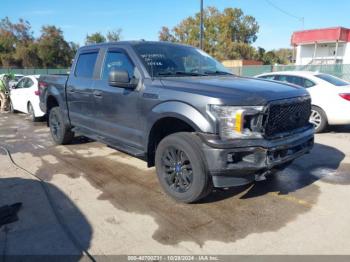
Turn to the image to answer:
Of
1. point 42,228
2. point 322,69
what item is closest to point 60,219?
point 42,228

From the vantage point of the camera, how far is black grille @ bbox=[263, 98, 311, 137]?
3.91 metres

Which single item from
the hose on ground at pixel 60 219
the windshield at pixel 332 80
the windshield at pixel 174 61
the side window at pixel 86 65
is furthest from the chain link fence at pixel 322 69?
the hose on ground at pixel 60 219

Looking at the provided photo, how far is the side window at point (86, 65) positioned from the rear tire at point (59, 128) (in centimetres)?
121

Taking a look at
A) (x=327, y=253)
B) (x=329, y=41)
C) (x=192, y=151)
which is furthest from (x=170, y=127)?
(x=329, y=41)

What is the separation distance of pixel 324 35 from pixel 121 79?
128ft

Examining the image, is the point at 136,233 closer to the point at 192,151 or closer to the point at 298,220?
the point at 192,151

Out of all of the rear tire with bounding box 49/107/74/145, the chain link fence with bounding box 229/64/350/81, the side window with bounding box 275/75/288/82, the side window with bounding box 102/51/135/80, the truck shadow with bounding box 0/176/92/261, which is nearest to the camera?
the truck shadow with bounding box 0/176/92/261

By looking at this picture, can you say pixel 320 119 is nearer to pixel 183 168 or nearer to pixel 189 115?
pixel 183 168

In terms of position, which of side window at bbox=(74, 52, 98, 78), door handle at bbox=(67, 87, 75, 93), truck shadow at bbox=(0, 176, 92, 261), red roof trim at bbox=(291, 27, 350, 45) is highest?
red roof trim at bbox=(291, 27, 350, 45)

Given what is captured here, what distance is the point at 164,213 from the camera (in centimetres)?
416

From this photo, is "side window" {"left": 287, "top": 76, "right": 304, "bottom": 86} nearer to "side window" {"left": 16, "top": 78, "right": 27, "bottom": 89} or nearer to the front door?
the front door

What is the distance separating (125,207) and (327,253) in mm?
2322

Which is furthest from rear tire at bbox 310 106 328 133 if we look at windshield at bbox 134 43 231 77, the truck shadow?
the truck shadow

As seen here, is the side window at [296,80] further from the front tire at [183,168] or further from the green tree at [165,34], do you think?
the green tree at [165,34]
